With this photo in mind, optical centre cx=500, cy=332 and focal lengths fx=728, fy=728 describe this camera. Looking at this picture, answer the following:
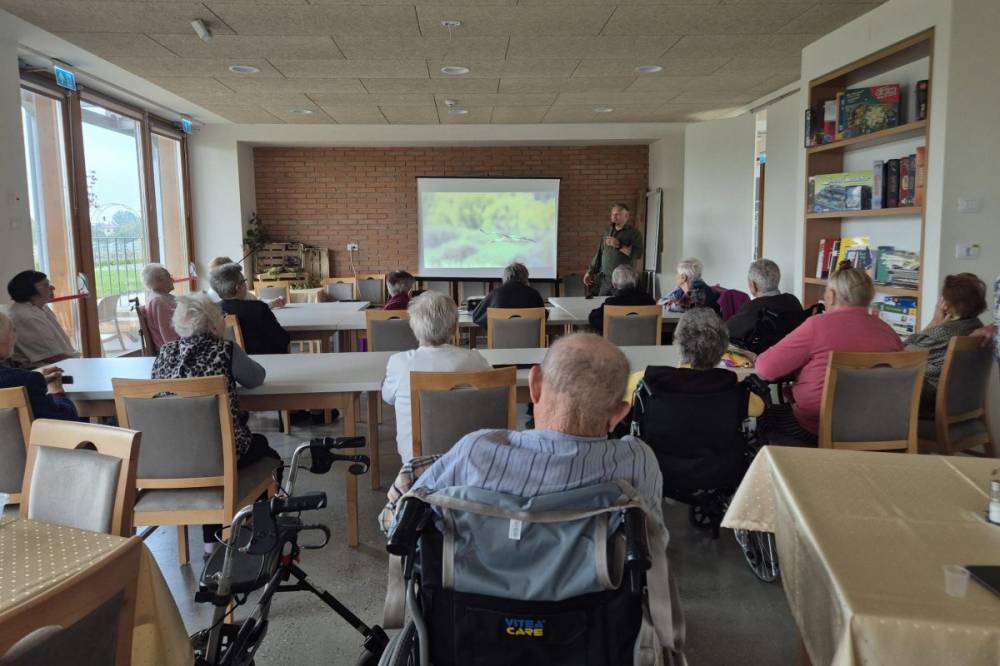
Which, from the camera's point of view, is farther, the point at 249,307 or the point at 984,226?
the point at 249,307

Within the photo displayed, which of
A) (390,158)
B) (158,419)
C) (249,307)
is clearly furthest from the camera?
(390,158)

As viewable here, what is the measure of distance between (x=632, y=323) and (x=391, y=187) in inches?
249

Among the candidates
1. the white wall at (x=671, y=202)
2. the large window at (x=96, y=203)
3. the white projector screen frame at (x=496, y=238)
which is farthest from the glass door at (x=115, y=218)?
the white wall at (x=671, y=202)

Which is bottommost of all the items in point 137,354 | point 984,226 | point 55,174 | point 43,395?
point 137,354

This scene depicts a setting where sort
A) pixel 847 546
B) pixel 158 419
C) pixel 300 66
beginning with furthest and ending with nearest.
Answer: pixel 300 66, pixel 158 419, pixel 847 546

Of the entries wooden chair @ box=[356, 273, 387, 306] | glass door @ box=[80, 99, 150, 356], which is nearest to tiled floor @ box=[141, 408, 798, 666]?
glass door @ box=[80, 99, 150, 356]

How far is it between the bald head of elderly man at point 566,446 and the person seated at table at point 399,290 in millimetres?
3576

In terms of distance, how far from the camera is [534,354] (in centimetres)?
377

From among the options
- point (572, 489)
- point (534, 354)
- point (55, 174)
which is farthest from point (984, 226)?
point (55, 174)

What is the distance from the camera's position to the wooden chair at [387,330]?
15.0 feet

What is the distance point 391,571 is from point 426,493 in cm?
27

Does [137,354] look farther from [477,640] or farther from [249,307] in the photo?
[477,640]

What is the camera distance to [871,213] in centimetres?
490

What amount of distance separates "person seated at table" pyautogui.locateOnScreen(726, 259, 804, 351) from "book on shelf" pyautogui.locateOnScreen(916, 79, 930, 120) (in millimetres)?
1242
